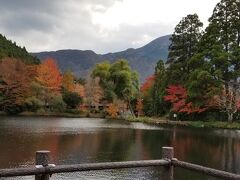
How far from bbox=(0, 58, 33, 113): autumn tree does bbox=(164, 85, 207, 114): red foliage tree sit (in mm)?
21365

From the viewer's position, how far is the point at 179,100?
4491 centimetres

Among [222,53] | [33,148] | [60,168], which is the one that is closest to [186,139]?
[33,148]

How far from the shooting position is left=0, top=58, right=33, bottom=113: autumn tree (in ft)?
185

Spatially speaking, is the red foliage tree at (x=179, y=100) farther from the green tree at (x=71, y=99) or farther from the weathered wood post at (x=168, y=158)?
the weathered wood post at (x=168, y=158)

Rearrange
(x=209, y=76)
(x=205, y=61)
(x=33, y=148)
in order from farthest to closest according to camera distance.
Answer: (x=205, y=61)
(x=209, y=76)
(x=33, y=148)

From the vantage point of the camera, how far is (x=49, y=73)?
6016 centimetres

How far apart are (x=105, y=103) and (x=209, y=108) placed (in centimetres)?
2283

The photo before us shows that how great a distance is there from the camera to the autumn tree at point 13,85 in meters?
56.5

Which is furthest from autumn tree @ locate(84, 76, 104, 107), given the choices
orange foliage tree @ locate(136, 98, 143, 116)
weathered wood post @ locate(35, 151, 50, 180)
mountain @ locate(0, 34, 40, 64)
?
weathered wood post @ locate(35, 151, 50, 180)

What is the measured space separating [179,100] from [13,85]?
24.9 m

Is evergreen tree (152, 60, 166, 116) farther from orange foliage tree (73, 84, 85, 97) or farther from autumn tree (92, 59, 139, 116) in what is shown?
orange foliage tree (73, 84, 85, 97)

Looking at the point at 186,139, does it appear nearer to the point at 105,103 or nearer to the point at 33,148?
the point at 33,148

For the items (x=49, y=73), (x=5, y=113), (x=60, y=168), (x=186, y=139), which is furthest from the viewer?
(x=49, y=73)

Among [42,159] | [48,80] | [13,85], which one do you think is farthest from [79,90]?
[42,159]
